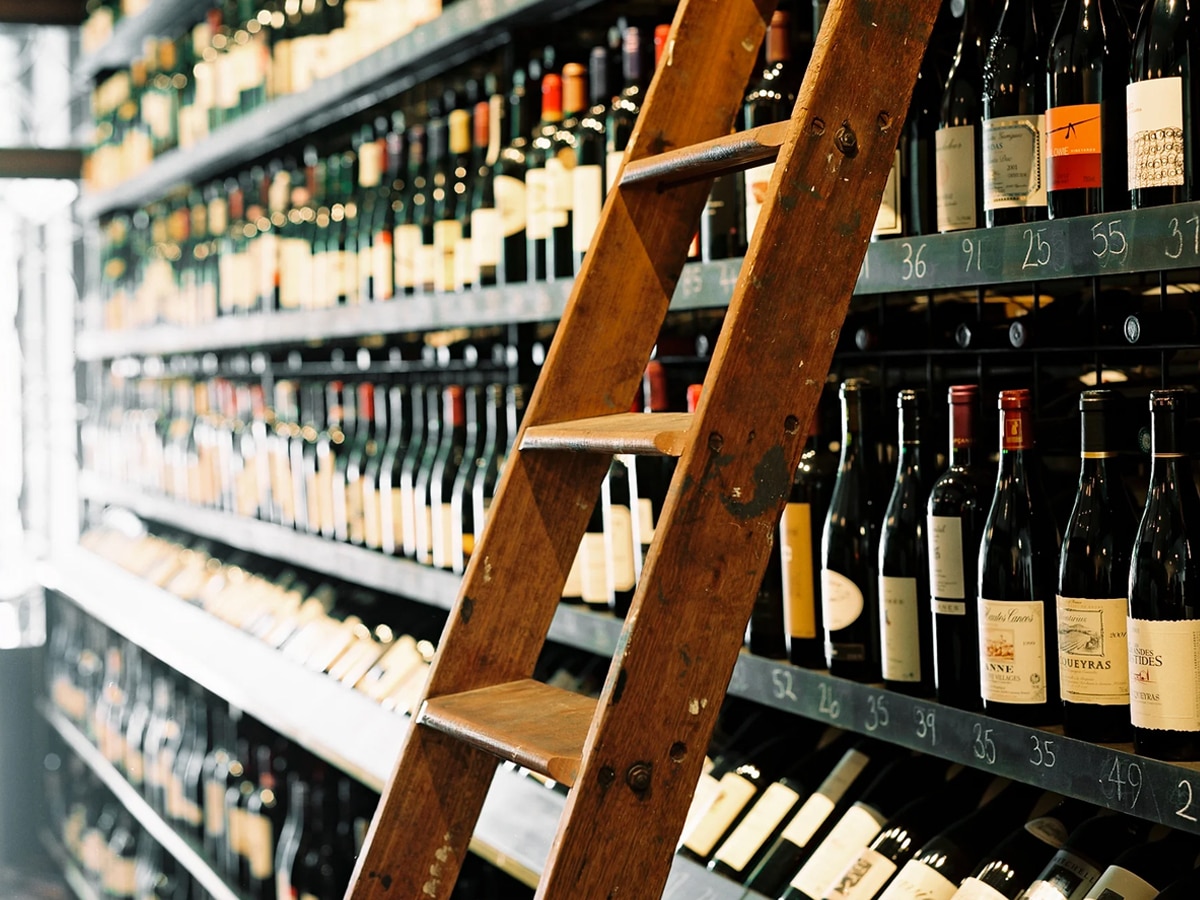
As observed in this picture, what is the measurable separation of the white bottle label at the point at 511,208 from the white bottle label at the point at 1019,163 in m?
1.06

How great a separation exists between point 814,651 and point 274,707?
1.49m

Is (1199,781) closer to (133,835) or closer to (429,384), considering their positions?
(429,384)

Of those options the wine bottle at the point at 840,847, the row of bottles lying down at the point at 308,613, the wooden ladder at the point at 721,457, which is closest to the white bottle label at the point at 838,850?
the wine bottle at the point at 840,847

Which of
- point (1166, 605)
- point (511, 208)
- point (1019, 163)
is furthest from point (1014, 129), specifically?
point (511, 208)

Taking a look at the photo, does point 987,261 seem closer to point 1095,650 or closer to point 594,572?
point 1095,650

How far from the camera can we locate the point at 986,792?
5.60 feet

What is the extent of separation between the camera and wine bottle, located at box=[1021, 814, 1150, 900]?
1.35 m

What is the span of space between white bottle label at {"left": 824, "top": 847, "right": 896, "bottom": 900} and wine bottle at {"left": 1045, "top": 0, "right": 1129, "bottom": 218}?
727mm

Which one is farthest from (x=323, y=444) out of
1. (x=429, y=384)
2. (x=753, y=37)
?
(x=753, y=37)

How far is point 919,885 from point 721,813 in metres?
0.38

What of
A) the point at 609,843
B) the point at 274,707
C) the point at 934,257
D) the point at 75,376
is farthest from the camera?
the point at 75,376

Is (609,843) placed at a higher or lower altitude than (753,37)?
lower

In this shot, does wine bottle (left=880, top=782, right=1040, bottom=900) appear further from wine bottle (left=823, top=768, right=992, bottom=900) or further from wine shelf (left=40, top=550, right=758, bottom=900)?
wine shelf (left=40, top=550, right=758, bottom=900)

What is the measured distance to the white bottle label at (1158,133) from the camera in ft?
4.05
